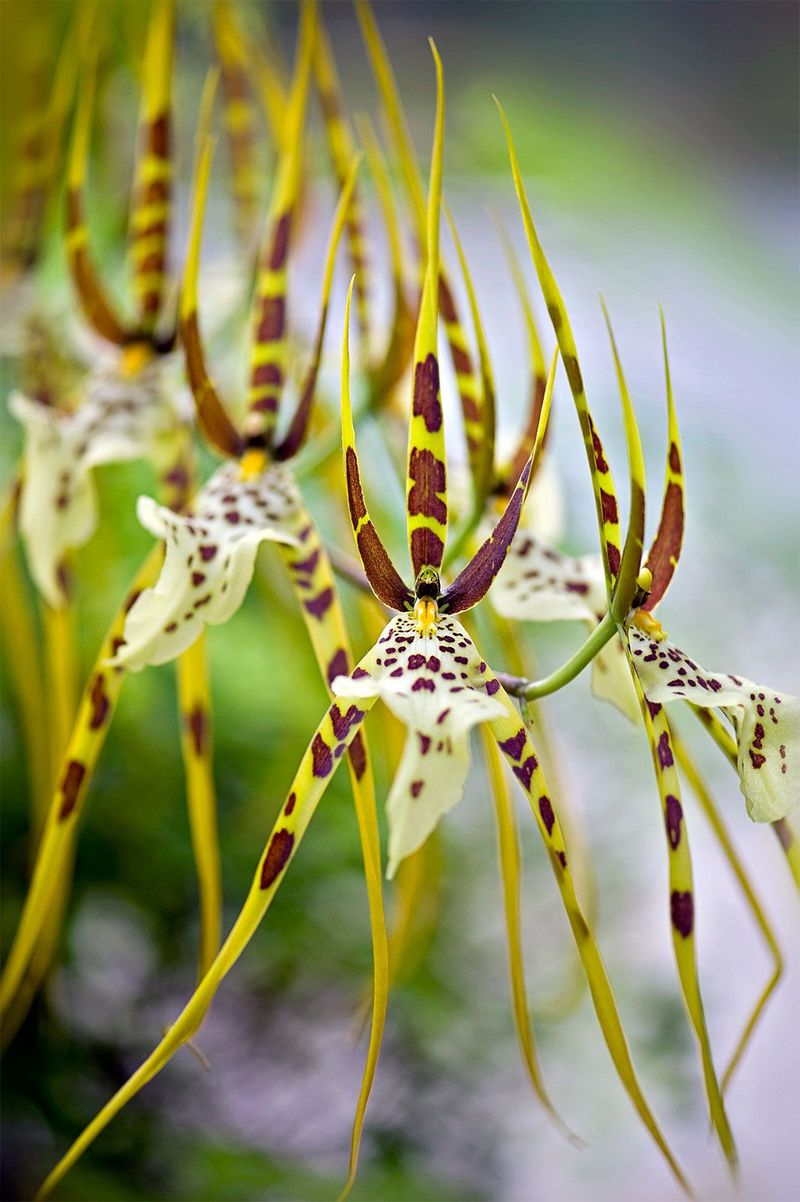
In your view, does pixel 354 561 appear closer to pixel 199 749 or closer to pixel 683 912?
pixel 199 749

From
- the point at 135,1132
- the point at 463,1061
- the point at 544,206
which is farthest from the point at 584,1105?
the point at 544,206

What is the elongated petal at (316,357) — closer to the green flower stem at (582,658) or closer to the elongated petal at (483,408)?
the elongated petal at (483,408)

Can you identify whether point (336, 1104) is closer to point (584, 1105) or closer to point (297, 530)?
point (584, 1105)

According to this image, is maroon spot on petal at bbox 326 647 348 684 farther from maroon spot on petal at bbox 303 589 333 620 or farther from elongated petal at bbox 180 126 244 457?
elongated petal at bbox 180 126 244 457

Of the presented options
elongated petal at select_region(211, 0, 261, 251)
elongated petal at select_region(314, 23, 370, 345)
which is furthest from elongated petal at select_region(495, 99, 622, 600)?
elongated petal at select_region(211, 0, 261, 251)

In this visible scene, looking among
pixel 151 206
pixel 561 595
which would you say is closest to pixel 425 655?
pixel 561 595

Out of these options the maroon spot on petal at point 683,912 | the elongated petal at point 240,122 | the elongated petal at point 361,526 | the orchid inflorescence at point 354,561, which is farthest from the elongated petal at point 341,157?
the maroon spot on petal at point 683,912
